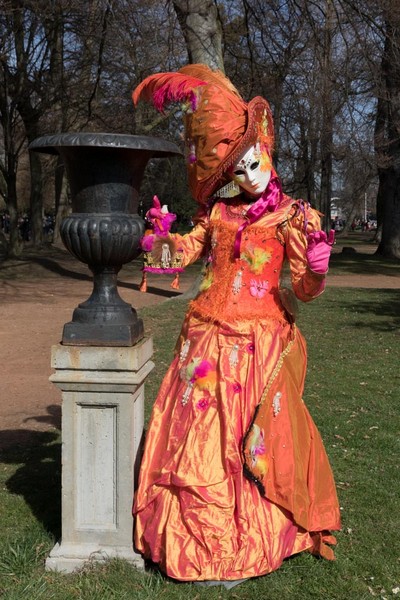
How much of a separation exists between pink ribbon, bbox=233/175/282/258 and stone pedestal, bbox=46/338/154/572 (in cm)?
66

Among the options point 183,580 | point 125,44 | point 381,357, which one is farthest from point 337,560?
point 125,44

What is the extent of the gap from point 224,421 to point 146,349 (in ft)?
1.65

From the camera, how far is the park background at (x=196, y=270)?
3219 mm

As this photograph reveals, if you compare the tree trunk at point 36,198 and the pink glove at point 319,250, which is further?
the tree trunk at point 36,198

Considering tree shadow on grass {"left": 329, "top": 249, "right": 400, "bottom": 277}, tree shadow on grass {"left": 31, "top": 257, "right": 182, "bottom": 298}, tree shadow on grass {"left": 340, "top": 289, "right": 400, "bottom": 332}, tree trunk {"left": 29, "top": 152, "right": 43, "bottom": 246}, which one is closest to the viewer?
tree shadow on grass {"left": 340, "top": 289, "right": 400, "bottom": 332}

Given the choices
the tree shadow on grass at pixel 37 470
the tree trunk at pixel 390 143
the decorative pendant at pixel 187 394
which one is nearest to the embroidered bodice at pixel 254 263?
the decorative pendant at pixel 187 394

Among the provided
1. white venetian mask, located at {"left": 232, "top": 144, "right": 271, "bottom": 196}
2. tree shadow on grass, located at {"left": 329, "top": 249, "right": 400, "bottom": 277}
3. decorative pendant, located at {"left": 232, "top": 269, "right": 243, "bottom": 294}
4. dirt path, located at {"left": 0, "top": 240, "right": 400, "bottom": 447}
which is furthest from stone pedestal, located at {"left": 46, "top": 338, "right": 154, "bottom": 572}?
tree shadow on grass, located at {"left": 329, "top": 249, "right": 400, "bottom": 277}

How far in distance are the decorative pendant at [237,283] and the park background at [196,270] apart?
4.30 ft

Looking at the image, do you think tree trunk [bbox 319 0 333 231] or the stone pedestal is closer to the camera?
the stone pedestal

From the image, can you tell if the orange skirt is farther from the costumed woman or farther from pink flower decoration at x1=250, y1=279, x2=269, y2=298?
pink flower decoration at x1=250, y1=279, x2=269, y2=298

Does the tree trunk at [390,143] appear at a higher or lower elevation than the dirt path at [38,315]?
higher

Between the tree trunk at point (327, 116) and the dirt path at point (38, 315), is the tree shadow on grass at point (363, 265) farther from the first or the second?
the tree trunk at point (327, 116)

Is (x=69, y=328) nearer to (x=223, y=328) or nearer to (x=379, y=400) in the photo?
(x=223, y=328)

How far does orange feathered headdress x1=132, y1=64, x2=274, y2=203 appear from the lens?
3.14 m
